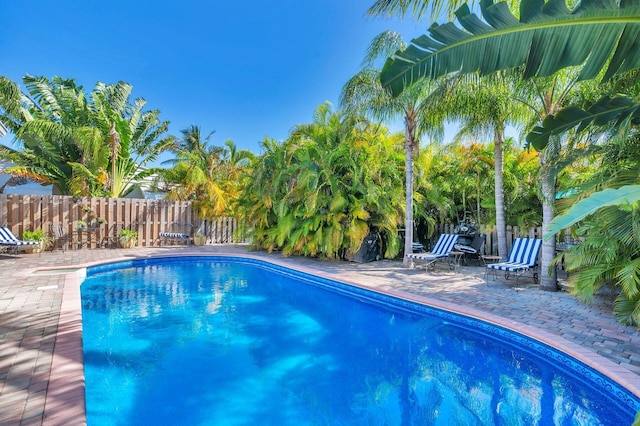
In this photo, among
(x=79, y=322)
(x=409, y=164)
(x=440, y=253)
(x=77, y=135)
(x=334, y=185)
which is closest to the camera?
(x=79, y=322)

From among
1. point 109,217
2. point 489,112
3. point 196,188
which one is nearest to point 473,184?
point 489,112

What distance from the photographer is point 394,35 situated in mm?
9008

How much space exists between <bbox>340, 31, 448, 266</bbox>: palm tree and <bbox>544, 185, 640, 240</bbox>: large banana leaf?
26.4 ft

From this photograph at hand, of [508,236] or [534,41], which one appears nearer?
[534,41]

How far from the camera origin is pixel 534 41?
2.52m

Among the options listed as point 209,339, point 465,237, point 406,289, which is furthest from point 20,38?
point 465,237

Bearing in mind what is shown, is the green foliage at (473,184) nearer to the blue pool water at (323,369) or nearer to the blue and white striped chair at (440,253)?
the blue and white striped chair at (440,253)

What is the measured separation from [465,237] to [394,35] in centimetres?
714

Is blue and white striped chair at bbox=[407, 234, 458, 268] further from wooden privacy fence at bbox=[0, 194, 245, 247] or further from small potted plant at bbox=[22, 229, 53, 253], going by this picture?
small potted plant at bbox=[22, 229, 53, 253]

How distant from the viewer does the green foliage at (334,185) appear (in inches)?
420

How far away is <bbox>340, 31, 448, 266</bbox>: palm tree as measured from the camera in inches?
358

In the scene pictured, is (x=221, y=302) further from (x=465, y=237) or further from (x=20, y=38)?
(x=20, y=38)

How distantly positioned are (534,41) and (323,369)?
431 centimetres

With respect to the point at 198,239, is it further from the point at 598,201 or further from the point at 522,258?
the point at 598,201
